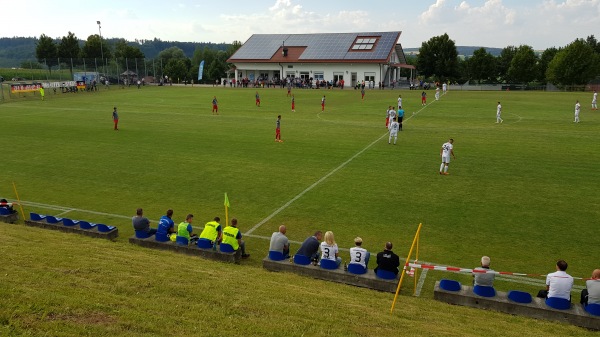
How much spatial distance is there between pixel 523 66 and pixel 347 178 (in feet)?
260

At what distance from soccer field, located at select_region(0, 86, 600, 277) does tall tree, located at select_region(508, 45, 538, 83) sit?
168 ft

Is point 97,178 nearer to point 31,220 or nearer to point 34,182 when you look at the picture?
point 34,182

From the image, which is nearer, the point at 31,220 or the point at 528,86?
the point at 31,220

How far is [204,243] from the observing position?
11930 mm

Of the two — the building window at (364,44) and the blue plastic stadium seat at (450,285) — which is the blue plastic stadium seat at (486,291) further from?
the building window at (364,44)

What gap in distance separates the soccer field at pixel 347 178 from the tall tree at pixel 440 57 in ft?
170

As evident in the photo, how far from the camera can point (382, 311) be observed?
27.7 feet

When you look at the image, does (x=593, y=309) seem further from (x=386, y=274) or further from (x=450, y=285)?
(x=386, y=274)

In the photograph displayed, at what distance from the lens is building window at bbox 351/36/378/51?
7917 cm

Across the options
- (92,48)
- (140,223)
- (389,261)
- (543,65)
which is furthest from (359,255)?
(543,65)

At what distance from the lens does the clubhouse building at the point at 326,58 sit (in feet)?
251

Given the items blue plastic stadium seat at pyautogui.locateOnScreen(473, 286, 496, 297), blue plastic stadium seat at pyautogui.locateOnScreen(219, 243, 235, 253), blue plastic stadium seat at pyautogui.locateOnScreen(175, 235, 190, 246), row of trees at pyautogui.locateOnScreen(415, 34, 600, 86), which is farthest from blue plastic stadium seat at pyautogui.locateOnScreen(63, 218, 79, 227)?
row of trees at pyautogui.locateOnScreen(415, 34, 600, 86)

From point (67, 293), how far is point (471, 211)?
1289cm

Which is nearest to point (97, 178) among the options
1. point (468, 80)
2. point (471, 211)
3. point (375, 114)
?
point (471, 211)
